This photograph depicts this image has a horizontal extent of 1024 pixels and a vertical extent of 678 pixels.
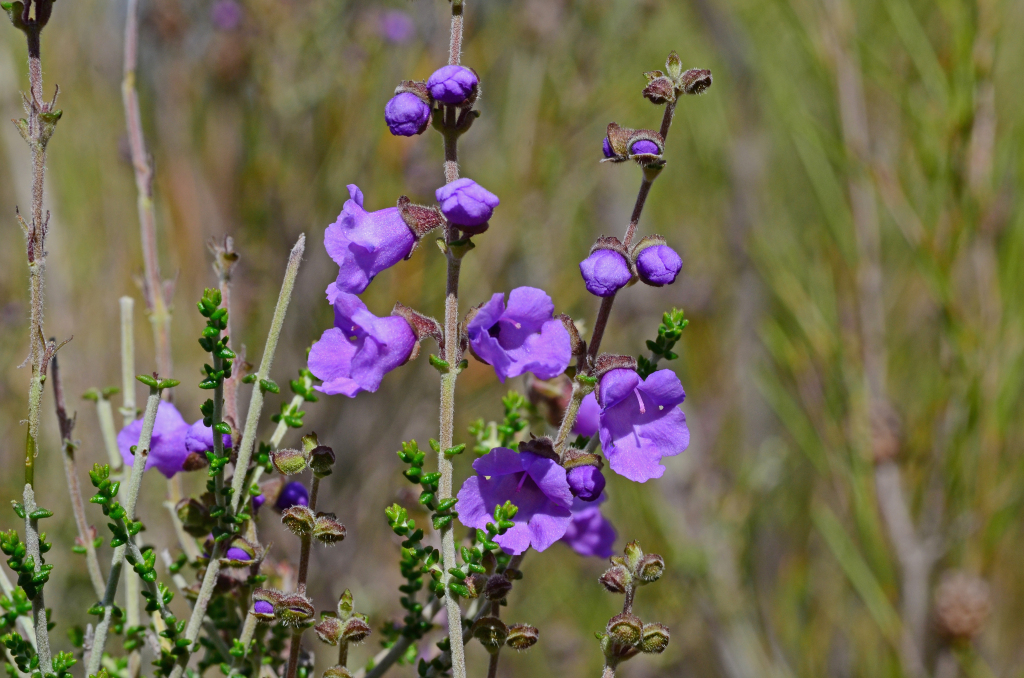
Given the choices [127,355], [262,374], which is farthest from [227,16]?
[262,374]

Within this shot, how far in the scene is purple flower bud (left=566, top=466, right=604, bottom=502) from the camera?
88cm

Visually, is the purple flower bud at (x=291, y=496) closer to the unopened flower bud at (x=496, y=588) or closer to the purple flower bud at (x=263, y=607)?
the purple flower bud at (x=263, y=607)

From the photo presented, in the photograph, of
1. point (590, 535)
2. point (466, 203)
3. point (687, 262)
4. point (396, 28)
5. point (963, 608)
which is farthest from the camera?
point (687, 262)

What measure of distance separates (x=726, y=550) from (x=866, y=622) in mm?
620

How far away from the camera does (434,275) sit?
328cm

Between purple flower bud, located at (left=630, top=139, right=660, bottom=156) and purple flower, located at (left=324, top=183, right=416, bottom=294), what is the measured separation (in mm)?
273

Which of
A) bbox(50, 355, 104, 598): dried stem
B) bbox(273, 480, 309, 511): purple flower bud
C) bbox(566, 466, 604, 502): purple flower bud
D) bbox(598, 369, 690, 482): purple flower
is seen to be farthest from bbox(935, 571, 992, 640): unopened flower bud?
bbox(50, 355, 104, 598): dried stem

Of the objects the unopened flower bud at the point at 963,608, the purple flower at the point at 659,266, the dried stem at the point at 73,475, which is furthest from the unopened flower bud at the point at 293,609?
the unopened flower bud at the point at 963,608

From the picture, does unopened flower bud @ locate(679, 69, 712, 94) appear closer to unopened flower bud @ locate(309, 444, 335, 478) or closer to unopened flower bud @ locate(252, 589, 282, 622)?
unopened flower bud @ locate(309, 444, 335, 478)

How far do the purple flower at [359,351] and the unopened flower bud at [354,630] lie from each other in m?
0.25

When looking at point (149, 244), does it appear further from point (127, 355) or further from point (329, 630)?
point (329, 630)

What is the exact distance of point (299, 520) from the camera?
0.88m

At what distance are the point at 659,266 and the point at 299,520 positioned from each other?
488 mm

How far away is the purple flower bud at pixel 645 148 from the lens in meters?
0.91
